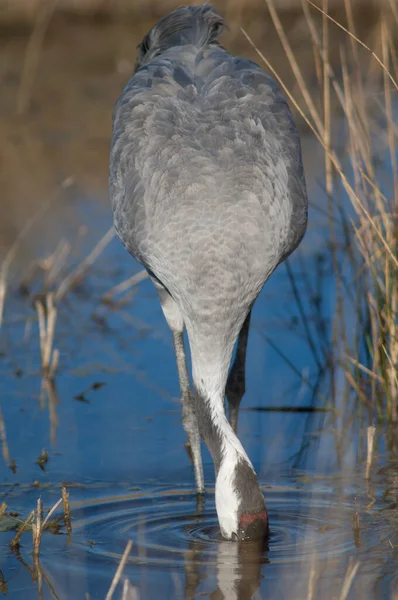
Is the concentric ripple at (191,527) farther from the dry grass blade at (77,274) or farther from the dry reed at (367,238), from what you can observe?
the dry grass blade at (77,274)

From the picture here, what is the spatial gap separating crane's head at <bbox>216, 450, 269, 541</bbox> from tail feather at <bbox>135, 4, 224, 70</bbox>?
7.63 ft

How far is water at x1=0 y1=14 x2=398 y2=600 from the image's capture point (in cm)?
427

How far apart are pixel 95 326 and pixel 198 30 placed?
2.38 metres

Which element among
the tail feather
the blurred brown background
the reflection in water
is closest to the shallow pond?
the reflection in water

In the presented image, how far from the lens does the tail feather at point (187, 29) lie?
5.77m

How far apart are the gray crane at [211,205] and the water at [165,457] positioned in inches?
9.9

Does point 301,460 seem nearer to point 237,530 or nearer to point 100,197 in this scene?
point 237,530

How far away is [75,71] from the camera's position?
15.1 metres

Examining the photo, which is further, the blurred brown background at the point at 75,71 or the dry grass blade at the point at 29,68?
the dry grass blade at the point at 29,68

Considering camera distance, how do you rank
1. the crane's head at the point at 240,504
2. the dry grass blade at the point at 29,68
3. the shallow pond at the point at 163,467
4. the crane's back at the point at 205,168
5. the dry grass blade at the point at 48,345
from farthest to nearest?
the dry grass blade at the point at 29,68 < the dry grass blade at the point at 48,345 < the crane's back at the point at 205,168 < the crane's head at the point at 240,504 < the shallow pond at the point at 163,467

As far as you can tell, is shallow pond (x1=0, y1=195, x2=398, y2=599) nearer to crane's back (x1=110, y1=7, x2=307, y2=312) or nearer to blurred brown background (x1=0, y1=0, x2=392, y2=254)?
crane's back (x1=110, y1=7, x2=307, y2=312)

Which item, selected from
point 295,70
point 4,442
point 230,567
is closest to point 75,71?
point 295,70

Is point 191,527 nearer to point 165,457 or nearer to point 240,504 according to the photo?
point 240,504

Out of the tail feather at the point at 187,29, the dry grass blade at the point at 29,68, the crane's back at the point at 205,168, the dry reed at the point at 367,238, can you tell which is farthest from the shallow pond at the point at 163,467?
the dry grass blade at the point at 29,68
